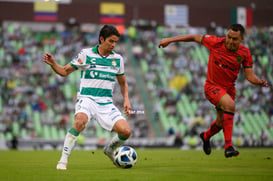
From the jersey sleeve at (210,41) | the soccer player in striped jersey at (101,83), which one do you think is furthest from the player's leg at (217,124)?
the soccer player in striped jersey at (101,83)

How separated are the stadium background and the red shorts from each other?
15.4m

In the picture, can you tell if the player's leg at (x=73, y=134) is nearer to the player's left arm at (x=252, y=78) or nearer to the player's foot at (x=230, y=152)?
the player's foot at (x=230, y=152)

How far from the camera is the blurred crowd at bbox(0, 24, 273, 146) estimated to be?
27.7 meters

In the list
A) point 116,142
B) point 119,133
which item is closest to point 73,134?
point 119,133

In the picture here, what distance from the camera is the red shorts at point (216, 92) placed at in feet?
34.5

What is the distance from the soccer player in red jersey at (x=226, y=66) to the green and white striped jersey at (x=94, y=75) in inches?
64.4

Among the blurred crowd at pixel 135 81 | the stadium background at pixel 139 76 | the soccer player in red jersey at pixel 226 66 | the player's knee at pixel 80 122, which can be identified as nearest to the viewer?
the player's knee at pixel 80 122

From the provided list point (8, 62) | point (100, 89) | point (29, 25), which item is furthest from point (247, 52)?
point (29, 25)

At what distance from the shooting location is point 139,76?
3238cm

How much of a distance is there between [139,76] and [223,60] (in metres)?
21.9

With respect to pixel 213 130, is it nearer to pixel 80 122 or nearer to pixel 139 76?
pixel 80 122

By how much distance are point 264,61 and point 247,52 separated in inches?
923

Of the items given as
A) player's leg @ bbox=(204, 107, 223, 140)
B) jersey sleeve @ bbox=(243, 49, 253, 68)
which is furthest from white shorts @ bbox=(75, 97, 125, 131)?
jersey sleeve @ bbox=(243, 49, 253, 68)

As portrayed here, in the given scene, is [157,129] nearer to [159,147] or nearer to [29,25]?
[159,147]
